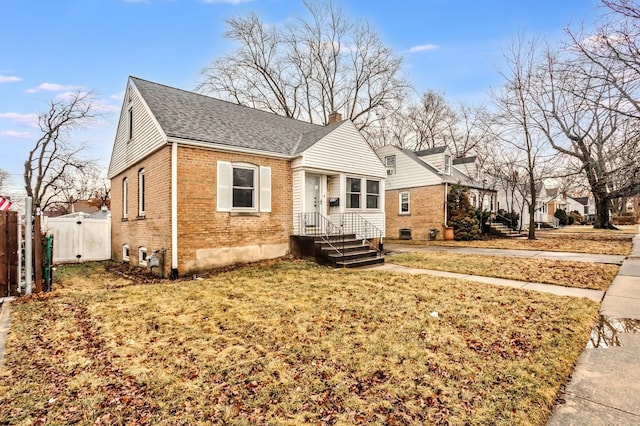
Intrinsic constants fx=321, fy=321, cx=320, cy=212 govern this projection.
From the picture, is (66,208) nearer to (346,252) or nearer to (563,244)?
(346,252)

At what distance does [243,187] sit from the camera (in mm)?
10453

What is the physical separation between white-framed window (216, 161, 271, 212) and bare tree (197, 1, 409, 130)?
18811mm

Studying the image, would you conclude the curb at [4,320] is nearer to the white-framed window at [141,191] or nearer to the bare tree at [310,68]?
the white-framed window at [141,191]

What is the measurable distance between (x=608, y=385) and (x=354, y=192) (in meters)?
10.6

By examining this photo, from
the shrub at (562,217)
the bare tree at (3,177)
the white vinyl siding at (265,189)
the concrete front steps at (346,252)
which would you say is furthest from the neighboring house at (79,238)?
the shrub at (562,217)

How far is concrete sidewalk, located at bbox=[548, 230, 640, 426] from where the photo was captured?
258cm

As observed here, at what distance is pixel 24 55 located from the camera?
42.3ft

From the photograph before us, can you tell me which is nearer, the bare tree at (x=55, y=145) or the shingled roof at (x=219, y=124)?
the shingled roof at (x=219, y=124)

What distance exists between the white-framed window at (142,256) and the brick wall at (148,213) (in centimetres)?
17

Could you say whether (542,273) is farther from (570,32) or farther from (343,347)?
(343,347)

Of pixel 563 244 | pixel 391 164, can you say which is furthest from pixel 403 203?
pixel 563 244

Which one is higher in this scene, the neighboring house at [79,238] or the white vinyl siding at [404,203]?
the white vinyl siding at [404,203]

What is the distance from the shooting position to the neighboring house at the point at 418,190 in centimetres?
2008

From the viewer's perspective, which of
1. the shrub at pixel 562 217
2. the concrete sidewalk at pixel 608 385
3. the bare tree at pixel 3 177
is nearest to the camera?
the concrete sidewalk at pixel 608 385
